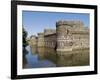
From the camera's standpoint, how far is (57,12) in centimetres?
210

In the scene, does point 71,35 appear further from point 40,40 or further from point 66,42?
point 40,40

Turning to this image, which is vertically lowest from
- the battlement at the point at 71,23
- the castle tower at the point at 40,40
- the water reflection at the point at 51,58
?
the water reflection at the point at 51,58

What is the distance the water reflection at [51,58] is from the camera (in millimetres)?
2021

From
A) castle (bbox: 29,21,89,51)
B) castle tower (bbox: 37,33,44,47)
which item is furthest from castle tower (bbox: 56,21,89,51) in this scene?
castle tower (bbox: 37,33,44,47)

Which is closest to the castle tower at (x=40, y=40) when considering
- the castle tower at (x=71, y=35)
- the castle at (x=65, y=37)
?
the castle at (x=65, y=37)

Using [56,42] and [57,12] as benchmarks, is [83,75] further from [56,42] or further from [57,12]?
[57,12]

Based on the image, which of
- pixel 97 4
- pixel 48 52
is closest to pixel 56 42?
pixel 48 52

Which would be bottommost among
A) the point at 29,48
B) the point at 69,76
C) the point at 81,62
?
the point at 69,76

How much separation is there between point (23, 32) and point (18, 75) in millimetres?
415

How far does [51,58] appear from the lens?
2090mm

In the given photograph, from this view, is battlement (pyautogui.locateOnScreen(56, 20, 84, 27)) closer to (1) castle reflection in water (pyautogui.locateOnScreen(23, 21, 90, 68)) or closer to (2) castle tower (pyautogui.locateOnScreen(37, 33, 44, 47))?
(1) castle reflection in water (pyautogui.locateOnScreen(23, 21, 90, 68))

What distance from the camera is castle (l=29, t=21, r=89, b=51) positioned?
2.06 meters

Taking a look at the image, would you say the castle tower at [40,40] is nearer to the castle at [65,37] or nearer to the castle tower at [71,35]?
the castle at [65,37]

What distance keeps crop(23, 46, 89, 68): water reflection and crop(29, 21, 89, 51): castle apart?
0.05 m
